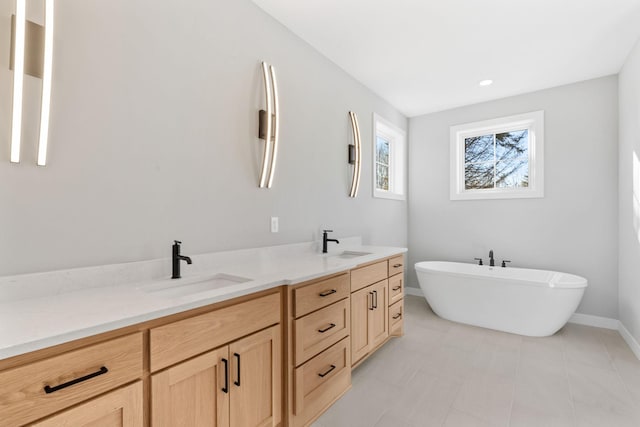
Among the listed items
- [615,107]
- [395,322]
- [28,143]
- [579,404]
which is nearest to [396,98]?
[615,107]

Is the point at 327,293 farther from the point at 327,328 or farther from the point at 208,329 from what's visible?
the point at 208,329

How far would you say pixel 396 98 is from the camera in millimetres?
3865

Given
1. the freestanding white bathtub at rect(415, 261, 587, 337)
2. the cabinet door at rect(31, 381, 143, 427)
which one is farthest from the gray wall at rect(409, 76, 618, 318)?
the cabinet door at rect(31, 381, 143, 427)

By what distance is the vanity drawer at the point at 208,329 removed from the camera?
1.09 meters

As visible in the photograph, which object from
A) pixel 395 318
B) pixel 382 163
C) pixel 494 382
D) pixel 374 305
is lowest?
pixel 494 382

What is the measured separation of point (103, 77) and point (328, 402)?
6.96 ft

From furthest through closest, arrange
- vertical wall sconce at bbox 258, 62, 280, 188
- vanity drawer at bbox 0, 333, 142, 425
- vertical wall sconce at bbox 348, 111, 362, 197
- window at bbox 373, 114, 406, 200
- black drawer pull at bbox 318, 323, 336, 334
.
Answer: window at bbox 373, 114, 406, 200, vertical wall sconce at bbox 348, 111, 362, 197, vertical wall sconce at bbox 258, 62, 280, 188, black drawer pull at bbox 318, 323, 336, 334, vanity drawer at bbox 0, 333, 142, 425

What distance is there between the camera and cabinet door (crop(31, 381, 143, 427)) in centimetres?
87

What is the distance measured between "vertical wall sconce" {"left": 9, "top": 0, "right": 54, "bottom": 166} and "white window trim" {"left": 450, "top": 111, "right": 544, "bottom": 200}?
4131 mm

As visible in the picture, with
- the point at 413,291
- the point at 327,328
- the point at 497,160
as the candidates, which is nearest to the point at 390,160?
the point at 497,160

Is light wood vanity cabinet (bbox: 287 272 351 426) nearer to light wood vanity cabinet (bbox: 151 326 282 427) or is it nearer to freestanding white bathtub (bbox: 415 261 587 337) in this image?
light wood vanity cabinet (bbox: 151 326 282 427)

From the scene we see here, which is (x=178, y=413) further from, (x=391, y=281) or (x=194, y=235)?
(x=391, y=281)

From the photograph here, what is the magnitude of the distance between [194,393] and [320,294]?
810 millimetres

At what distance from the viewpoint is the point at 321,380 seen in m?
1.80
